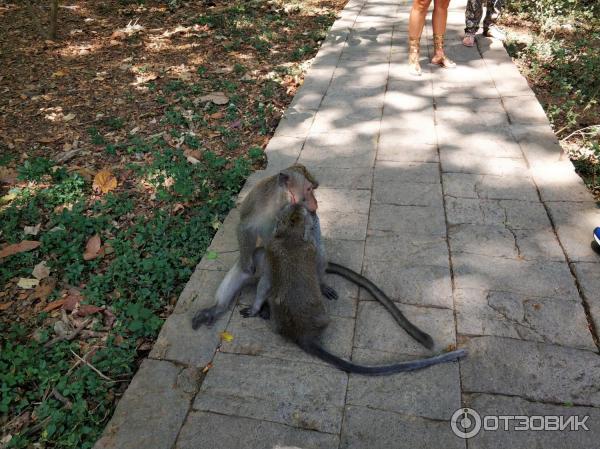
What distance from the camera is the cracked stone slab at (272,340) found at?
292 cm

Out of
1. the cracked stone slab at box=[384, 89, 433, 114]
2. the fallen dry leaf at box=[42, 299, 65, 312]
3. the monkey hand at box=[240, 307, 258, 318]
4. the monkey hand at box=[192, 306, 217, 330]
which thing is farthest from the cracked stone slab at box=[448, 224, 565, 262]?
the fallen dry leaf at box=[42, 299, 65, 312]

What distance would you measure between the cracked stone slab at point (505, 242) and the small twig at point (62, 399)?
9.44 feet

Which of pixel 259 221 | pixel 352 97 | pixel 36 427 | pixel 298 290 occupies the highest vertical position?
pixel 259 221

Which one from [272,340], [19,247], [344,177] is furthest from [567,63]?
[19,247]

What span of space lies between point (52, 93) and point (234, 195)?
369 cm

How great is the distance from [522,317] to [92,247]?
3440mm

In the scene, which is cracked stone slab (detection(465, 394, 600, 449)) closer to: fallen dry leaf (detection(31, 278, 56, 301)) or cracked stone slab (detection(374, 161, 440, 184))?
cracked stone slab (detection(374, 161, 440, 184))

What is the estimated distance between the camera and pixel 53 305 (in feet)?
11.5

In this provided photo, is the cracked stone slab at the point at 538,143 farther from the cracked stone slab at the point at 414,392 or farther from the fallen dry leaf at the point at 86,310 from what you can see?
the fallen dry leaf at the point at 86,310

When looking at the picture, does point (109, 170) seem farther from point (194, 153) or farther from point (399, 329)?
point (399, 329)

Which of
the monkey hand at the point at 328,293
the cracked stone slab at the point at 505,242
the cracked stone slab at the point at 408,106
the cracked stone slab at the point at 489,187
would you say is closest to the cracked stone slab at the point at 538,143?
the cracked stone slab at the point at 489,187

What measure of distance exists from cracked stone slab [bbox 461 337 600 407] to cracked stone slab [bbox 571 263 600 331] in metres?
0.36

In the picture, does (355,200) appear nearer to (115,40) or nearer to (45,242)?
(45,242)

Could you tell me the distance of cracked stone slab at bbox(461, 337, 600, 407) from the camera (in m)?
2.63
